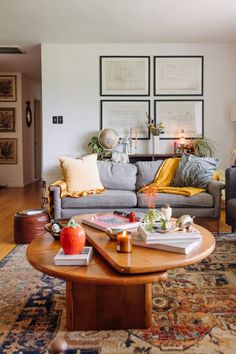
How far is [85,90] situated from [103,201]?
2.41 m

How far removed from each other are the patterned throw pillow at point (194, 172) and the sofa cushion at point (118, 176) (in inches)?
19.8

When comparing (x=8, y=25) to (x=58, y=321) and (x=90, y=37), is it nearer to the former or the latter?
(x=90, y=37)

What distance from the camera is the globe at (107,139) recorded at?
205 inches

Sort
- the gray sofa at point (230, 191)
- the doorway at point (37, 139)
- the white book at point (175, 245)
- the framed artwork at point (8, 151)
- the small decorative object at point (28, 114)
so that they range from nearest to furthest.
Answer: the white book at point (175, 245)
the gray sofa at point (230, 191)
the framed artwork at point (8, 151)
the small decorative object at point (28, 114)
the doorway at point (37, 139)

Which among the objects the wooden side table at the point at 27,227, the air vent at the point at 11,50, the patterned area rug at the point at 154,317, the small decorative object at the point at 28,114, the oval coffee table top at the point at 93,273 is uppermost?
the air vent at the point at 11,50

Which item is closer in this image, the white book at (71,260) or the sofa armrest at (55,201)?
the white book at (71,260)

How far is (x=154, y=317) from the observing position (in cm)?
196

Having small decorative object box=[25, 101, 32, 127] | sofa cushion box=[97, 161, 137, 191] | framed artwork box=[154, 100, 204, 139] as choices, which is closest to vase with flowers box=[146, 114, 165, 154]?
framed artwork box=[154, 100, 204, 139]

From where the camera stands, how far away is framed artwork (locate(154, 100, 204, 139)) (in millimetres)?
5539

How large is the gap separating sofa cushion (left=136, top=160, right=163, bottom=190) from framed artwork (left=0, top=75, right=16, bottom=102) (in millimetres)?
4796

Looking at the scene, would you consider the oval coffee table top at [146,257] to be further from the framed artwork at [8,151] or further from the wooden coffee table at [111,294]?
the framed artwork at [8,151]

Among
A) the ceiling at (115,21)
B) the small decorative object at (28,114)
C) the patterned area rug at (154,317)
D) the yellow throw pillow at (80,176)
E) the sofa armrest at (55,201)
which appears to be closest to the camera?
the patterned area rug at (154,317)

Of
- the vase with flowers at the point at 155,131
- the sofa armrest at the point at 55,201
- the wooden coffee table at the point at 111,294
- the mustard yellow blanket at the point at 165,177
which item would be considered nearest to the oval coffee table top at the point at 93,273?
the wooden coffee table at the point at 111,294

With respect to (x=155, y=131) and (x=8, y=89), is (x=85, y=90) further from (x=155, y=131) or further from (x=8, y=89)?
(x=8, y=89)
